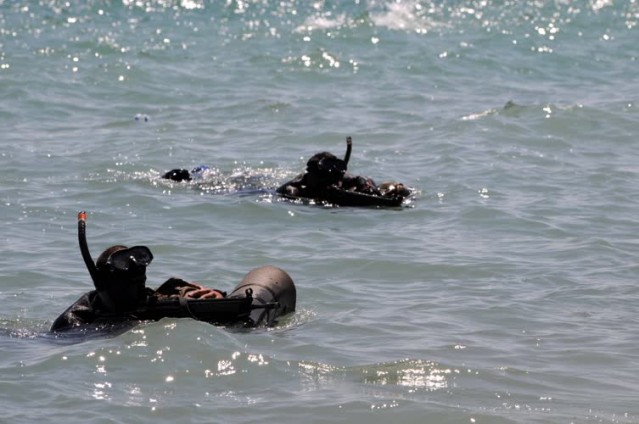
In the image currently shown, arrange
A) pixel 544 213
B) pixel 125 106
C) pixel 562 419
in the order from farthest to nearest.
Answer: pixel 125 106, pixel 544 213, pixel 562 419

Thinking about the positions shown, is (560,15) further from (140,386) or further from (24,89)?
(140,386)

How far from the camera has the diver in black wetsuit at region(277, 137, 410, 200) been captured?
11.8 metres

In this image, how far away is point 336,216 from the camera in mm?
11570

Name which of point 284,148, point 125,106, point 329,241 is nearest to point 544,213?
point 329,241

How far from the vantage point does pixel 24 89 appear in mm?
18547

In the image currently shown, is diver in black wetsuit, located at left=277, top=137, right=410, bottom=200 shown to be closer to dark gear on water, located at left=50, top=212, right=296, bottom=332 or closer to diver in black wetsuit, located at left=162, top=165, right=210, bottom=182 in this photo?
diver in black wetsuit, located at left=162, top=165, right=210, bottom=182

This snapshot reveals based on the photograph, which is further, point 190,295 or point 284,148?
point 284,148

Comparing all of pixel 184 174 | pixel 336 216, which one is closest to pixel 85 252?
pixel 336 216

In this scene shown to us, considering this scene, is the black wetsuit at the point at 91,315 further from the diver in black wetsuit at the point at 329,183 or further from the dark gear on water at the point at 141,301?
the diver in black wetsuit at the point at 329,183

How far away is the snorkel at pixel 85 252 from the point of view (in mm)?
6859

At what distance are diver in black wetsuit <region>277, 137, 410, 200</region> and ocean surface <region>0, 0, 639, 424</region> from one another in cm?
20

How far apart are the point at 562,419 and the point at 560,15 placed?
21.2 m

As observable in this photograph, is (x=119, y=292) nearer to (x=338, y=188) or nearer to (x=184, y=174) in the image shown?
(x=338, y=188)

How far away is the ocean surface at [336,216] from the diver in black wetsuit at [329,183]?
20cm
